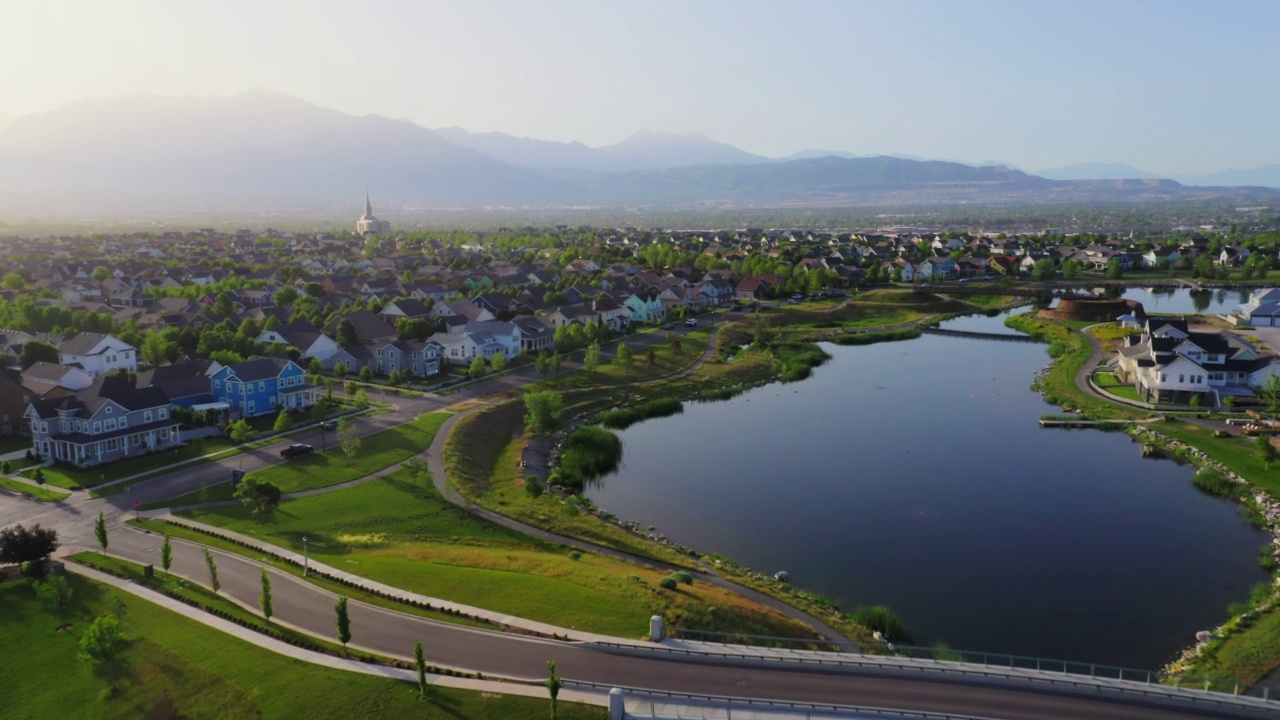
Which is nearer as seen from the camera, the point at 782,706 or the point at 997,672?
the point at 782,706

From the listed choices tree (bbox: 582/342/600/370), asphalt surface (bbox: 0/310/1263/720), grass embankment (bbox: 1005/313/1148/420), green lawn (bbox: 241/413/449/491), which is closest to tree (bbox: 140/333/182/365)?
green lawn (bbox: 241/413/449/491)

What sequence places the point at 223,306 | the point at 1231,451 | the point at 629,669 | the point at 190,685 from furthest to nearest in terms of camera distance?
the point at 223,306 → the point at 1231,451 → the point at 190,685 → the point at 629,669

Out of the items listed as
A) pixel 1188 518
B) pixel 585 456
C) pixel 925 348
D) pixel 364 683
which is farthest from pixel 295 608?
pixel 925 348

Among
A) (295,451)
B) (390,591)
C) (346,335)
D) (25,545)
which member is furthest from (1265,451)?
(346,335)

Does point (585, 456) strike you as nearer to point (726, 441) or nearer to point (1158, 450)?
point (726, 441)

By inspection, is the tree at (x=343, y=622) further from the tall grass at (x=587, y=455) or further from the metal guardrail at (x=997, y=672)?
the tall grass at (x=587, y=455)

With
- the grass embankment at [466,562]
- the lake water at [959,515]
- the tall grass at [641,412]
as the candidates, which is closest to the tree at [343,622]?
the grass embankment at [466,562]

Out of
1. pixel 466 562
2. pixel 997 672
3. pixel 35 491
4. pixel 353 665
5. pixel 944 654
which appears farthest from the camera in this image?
pixel 35 491

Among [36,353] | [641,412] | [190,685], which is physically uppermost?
[36,353]

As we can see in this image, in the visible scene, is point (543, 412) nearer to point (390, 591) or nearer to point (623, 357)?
point (623, 357)
